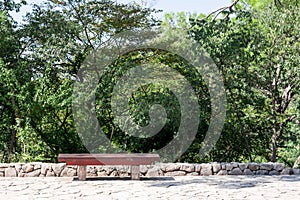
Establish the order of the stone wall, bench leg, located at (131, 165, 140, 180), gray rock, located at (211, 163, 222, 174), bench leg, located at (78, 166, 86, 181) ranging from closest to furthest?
bench leg, located at (78, 166, 86, 181), bench leg, located at (131, 165, 140, 180), the stone wall, gray rock, located at (211, 163, 222, 174)

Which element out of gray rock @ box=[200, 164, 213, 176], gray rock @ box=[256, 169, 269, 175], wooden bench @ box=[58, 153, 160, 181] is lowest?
gray rock @ box=[256, 169, 269, 175]

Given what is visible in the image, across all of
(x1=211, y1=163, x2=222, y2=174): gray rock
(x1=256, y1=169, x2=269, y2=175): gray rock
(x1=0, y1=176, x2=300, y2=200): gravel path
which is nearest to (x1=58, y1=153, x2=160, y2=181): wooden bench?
(x1=0, y1=176, x2=300, y2=200): gravel path

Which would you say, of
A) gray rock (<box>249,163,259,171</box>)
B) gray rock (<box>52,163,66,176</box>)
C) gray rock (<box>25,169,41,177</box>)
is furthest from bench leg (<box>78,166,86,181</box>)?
gray rock (<box>249,163,259,171</box>)

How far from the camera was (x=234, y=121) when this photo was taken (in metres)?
10.2

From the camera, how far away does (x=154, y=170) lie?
27.9 feet

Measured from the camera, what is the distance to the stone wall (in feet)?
27.5

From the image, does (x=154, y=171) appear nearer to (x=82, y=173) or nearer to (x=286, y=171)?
(x=82, y=173)

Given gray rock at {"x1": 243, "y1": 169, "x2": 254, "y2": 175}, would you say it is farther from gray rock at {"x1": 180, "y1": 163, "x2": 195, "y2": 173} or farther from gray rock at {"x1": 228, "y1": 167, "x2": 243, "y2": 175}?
gray rock at {"x1": 180, "y1": 163, "x2": 195, "y2": 173}

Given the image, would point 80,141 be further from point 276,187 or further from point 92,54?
point 276,187

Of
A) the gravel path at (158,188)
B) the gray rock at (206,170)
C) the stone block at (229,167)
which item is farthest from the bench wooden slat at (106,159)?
the stone block at (229,167)

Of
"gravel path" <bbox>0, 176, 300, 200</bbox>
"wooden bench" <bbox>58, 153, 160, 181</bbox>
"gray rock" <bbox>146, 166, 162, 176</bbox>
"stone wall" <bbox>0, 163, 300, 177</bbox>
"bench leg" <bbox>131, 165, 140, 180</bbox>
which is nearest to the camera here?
"gravel path" <bbox>0, 176, 300, 200</bbox>

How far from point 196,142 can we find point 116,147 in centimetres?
196

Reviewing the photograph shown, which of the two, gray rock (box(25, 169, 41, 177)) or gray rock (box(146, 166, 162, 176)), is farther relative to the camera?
gray rock (box(146, 166, 162, 176))

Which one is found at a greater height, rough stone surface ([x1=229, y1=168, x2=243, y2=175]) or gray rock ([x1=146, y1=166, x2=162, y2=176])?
gray rock ([x1=146, y1=166, x2=162, y2=176])
